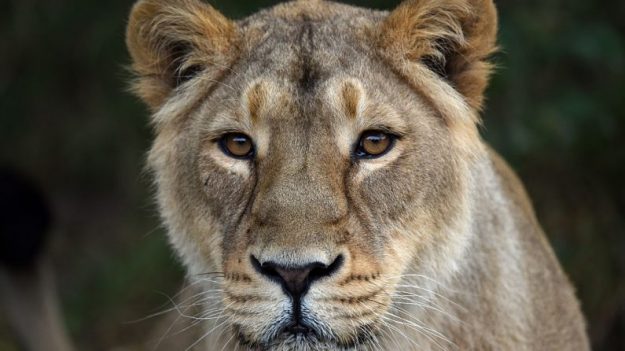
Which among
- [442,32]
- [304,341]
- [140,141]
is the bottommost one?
[140,141]

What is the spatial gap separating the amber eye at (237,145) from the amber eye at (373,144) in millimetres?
352

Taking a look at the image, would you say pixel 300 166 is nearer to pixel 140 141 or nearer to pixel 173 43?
pixel 173 43

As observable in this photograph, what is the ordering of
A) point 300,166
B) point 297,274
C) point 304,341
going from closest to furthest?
point 297,274 < point 304,341 < point 300,166

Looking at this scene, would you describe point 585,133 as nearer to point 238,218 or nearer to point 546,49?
point 546,49

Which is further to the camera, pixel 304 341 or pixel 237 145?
pixel 237 145

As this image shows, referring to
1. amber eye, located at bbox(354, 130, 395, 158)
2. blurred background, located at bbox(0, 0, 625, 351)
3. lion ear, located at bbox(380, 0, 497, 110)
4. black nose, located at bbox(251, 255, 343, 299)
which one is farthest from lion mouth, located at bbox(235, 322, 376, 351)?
blurred background, located at bbox(0, 0, 625, 351)

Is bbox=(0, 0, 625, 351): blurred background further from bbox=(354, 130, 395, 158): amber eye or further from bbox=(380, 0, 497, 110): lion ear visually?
bbox=(354, 130, 395, 158): amber eye

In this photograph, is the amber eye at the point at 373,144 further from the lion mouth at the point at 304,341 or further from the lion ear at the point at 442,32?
the lion mouth at the point at 304,341

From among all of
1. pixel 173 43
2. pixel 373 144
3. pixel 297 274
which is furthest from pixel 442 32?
pixel 297 274

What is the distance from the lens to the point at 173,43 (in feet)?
14.8

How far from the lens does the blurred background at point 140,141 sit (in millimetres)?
7668

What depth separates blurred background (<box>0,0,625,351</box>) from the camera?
7.67 m

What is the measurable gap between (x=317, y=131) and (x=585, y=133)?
418 cm

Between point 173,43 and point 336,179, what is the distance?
38.5 inches
